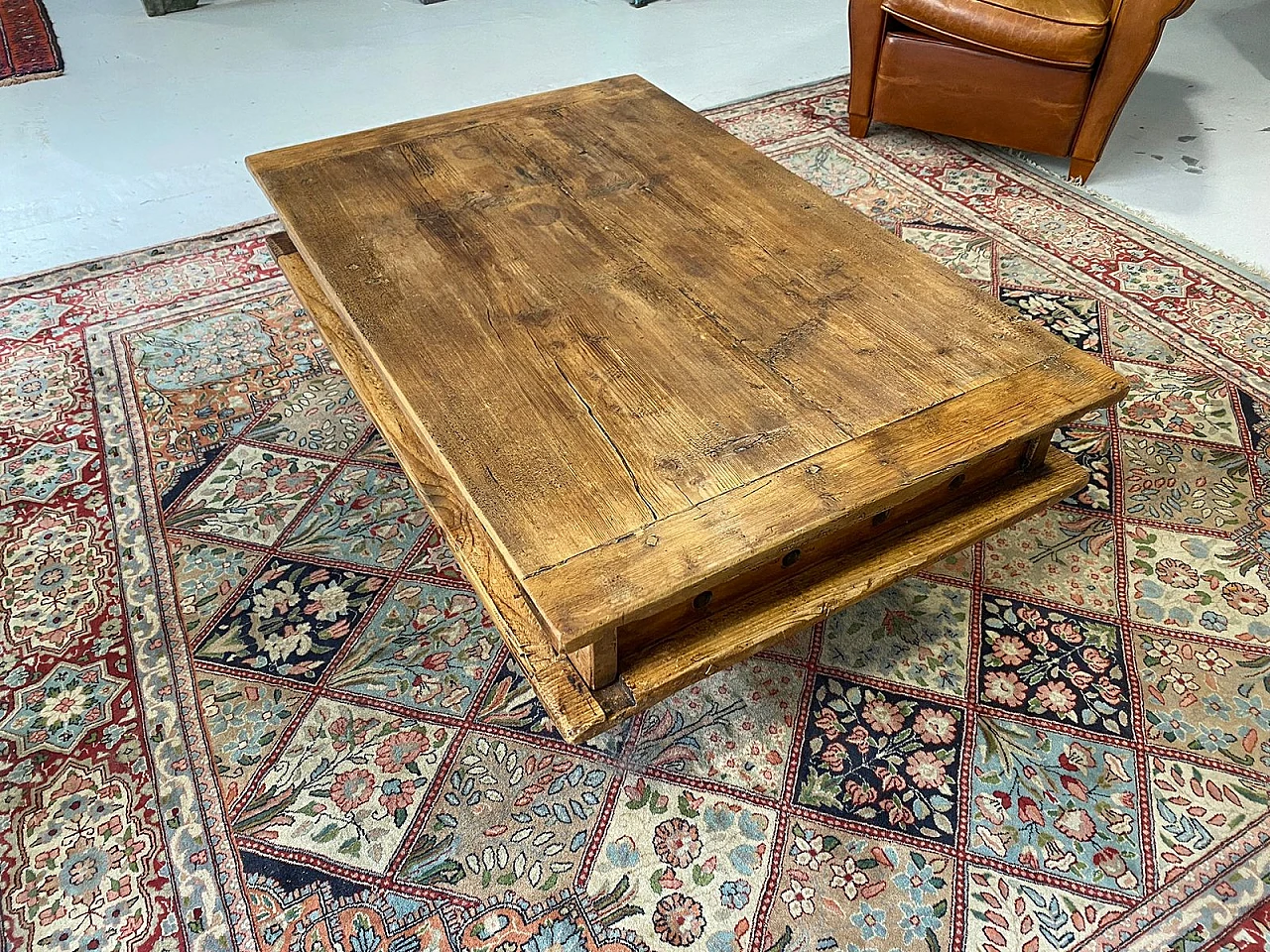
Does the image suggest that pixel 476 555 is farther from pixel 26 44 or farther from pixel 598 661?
pixel 26 44

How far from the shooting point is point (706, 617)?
111 cm

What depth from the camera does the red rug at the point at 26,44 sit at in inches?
122

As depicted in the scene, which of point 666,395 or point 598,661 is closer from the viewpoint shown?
point 598,661

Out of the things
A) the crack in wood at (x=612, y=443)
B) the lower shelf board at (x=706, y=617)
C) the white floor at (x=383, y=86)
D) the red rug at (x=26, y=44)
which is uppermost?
the crack in wood at (x=612, y=443)

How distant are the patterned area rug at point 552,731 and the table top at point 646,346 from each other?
41 centimetres

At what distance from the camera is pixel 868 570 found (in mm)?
1153

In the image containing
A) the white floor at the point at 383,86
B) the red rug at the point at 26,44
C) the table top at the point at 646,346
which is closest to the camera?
the table top at the point at 646,346

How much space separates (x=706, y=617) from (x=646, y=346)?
0.36m

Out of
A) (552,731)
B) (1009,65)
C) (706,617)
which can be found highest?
(1009,65)

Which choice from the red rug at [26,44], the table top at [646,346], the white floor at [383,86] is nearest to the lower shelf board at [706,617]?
the table top at [646,346]

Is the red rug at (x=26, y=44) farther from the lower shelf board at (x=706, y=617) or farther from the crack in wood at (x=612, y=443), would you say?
the crack in wood at (x=612, y=443)

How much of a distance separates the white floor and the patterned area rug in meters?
0.74

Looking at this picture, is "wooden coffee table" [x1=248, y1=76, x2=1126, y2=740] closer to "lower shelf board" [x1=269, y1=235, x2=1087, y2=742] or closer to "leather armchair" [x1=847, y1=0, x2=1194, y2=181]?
"lower shelf board" [x1=269, y1=235, x2=1087, y2=742]

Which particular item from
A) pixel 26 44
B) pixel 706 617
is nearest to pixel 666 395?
pixel 706 617
